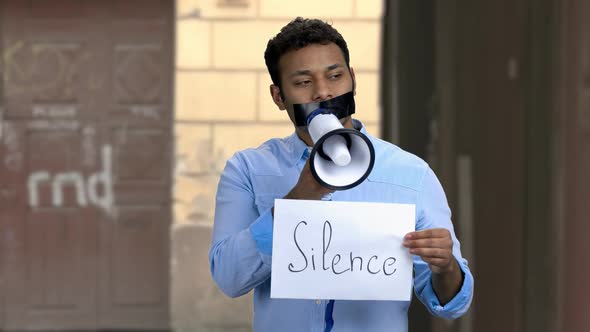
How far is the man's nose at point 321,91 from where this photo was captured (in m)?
1.83

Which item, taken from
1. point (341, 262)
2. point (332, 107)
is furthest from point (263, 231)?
point (332, 107)

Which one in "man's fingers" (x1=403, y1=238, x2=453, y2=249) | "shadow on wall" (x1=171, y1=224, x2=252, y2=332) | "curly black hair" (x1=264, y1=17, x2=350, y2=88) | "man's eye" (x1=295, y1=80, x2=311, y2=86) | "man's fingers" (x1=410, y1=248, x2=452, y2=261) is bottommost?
"shadow on wall" (x1=171, y1=224, x2=252, y2=332)

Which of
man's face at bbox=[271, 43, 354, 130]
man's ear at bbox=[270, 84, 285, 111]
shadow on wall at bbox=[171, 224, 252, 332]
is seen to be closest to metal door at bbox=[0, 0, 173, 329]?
shadow on wall at bbox=[171, 224, 252, 332]

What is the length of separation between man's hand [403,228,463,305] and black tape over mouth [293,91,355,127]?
271 millimetres

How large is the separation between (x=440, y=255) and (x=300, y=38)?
1.70 ft

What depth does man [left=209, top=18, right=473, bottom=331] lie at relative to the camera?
182 centimetres

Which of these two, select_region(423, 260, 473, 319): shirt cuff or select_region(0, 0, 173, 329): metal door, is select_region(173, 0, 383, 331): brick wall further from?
select_region(423, 260, 473, 319): shirt cuff

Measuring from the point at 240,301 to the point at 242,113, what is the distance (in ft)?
4.14

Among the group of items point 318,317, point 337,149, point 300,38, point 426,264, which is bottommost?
point 318,317

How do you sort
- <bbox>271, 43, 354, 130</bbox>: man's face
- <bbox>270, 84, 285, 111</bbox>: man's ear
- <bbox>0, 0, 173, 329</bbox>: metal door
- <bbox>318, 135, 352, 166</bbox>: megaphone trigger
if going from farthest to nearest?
<bbox>0, 0, 173, 329</bbox>: metal door
<bbox>270, 84, 285, 111</bbox>: man's ear
<bbox>271, 43, 354, 130</bbox>: man's face
<bbox>318, 135, 352, 166</bbox>: megaphone trigger

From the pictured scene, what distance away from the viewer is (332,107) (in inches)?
71.7

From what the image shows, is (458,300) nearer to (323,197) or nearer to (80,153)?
(323,197)

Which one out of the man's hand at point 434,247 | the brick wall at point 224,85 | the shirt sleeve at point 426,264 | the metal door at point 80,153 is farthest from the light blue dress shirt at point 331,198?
the metal door at point 80,153

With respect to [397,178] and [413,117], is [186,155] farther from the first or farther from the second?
Answer: [397,178]
